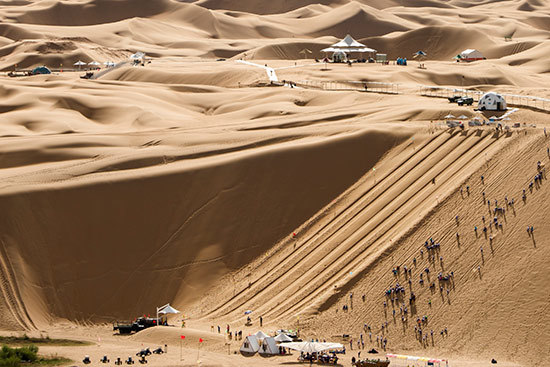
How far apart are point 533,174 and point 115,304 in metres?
20.8

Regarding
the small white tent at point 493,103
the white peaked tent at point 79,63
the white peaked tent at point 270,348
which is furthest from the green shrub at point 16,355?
the white peaked tent at point 79,63

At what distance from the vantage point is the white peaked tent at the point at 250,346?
33.1 m

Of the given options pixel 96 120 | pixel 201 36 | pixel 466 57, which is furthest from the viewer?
pixel 201 36

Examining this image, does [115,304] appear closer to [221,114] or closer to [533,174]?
[533,174]

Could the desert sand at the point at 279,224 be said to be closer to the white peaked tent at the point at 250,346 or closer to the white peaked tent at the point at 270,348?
the white peaked tent at the point at 270,348

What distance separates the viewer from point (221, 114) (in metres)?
65.1

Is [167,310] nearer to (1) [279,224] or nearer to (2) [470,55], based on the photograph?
(1) [279,224]

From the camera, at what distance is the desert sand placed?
34.6 meters

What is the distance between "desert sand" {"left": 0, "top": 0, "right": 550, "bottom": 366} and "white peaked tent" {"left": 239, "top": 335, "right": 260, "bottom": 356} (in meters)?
0.61

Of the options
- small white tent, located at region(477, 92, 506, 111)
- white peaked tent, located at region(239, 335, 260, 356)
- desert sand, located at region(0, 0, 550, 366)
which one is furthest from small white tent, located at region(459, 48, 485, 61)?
white peaked tent, located at region(239, 335, 260, 356)

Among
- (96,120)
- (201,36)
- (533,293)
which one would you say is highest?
(533,293)

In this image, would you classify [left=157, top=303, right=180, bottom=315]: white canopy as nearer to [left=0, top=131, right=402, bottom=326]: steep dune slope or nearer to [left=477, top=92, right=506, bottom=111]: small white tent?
[left=0, top=131, right=402, bottom=326]: steep dune slope

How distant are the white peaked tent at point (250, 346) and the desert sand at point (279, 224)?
614mm

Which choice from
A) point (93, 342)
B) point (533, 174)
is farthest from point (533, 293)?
point (93, 342)
